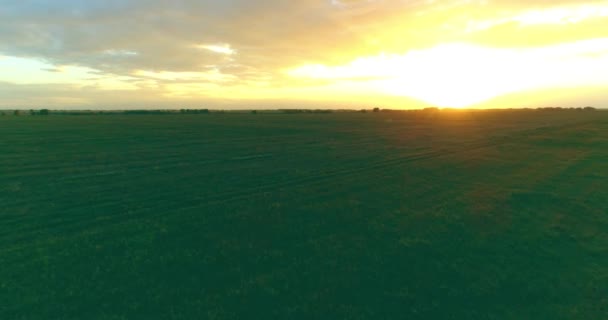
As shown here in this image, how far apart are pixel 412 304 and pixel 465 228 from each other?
21.5 feet

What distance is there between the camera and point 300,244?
11609 millimetres

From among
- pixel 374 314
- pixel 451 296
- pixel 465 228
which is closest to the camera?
pixel 374 314

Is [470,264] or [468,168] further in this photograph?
[468,168]

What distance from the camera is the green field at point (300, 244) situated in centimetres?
816

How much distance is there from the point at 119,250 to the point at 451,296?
35.9 ft

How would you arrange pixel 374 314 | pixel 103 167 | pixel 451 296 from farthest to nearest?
pixel 103 167
pixel 451 296
pixel 374 314

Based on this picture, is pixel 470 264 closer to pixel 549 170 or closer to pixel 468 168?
pixel 468 168

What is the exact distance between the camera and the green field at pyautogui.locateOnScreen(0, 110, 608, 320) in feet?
26.8

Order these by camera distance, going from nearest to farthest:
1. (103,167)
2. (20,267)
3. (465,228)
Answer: (20,267) → (465,228) → (103,167)

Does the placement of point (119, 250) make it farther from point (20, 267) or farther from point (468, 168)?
point (468, 168)

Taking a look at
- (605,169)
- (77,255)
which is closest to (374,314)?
(77,255)

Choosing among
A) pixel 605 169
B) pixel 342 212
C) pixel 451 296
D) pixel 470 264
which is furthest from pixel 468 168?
pixel 451 296

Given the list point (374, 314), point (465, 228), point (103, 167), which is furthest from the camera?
point (103, 167)

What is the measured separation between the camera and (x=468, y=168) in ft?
85.3
